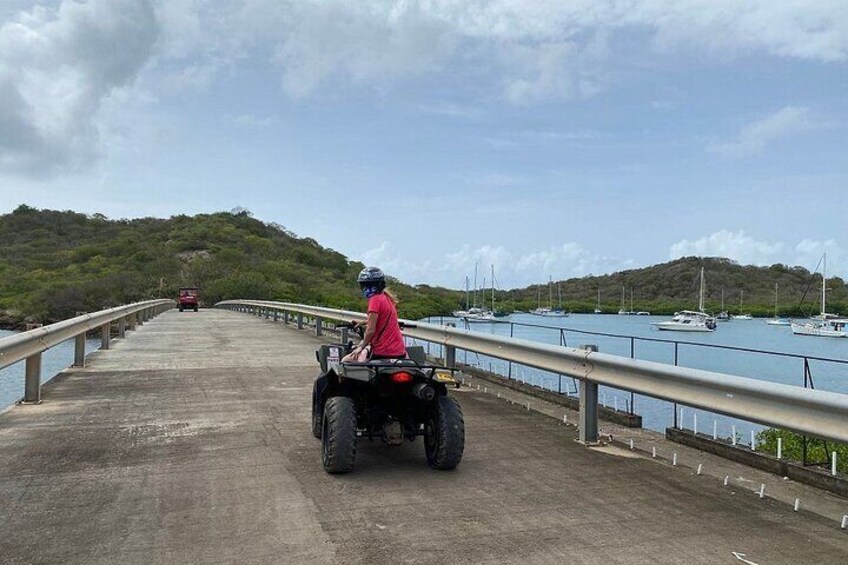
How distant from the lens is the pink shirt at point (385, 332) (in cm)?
668

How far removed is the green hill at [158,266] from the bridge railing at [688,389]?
17.9m

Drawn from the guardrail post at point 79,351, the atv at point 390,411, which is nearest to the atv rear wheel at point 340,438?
the atv at point 390,411

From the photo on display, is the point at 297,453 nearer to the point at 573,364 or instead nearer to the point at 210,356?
the point at 573,364

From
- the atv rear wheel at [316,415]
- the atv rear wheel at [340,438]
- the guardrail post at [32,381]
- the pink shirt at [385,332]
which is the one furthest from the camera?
the guardrail post at [32,381]

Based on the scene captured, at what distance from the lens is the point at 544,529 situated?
15.6ft

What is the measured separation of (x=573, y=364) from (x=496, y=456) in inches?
64.8

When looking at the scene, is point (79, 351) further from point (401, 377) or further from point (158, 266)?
point (158, 266)

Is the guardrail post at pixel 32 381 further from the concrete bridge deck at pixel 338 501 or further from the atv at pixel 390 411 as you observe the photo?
the atv at pixel 390 411

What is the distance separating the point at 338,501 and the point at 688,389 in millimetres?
3195

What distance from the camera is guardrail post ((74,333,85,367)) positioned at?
513 inches

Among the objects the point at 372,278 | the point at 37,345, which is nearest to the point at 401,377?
the point at 372,278

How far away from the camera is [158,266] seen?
96.8 meters

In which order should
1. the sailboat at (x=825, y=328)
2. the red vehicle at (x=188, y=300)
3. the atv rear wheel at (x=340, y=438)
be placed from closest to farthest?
the atv rear wheel at (x=340, y=438), the red vehicle at (x=188, y=300), the sailboat at (x=825, y=328)

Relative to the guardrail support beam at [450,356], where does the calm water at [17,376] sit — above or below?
below
